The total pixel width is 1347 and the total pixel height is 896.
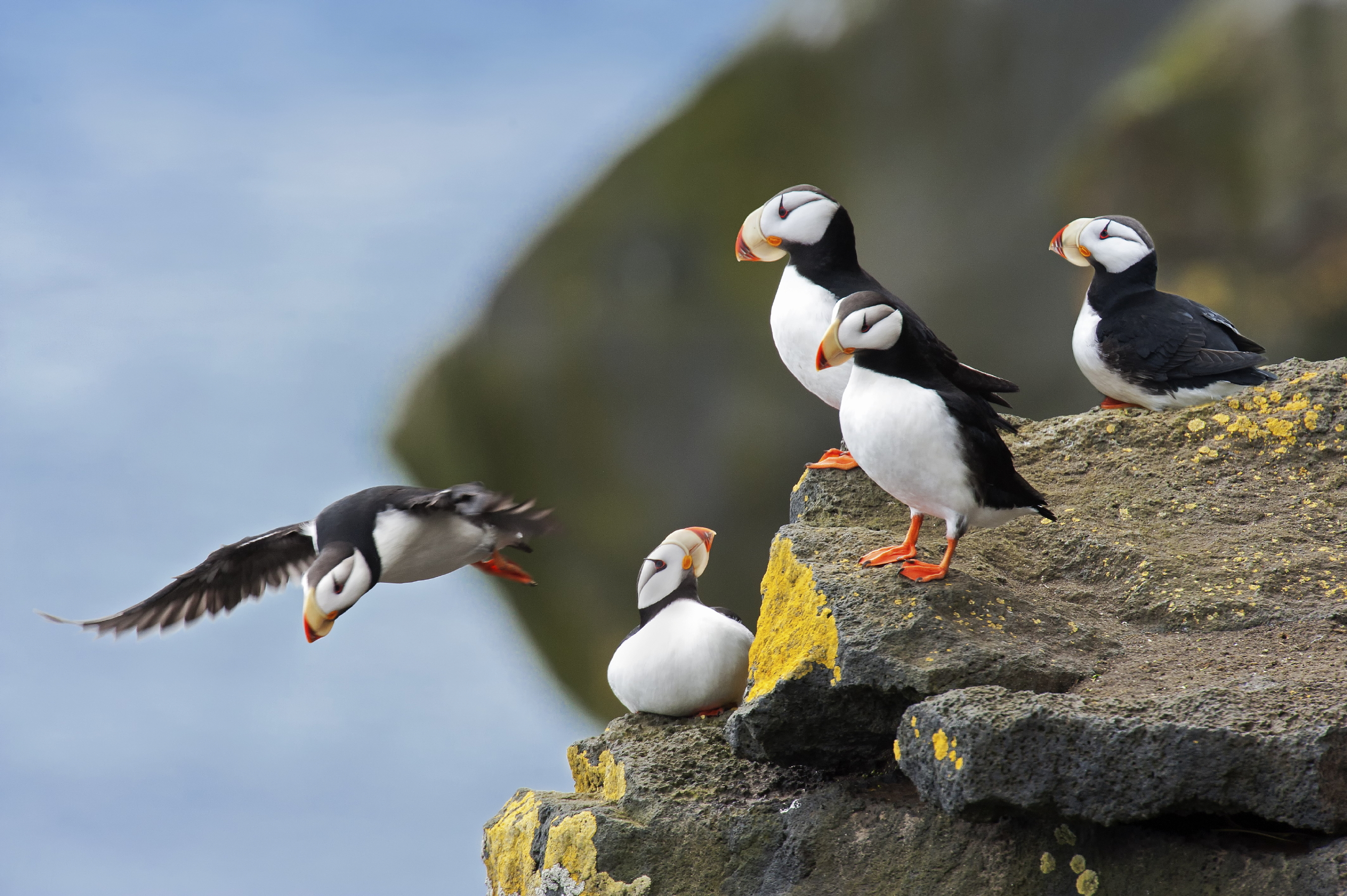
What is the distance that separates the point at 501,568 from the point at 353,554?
686mm

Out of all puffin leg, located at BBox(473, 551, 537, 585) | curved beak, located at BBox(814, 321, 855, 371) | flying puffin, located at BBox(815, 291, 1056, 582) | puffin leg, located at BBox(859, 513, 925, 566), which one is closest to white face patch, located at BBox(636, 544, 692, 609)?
puffin leg, located at BBox(473, 551, 537, 585)

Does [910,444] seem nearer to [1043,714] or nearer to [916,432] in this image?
[916,432]

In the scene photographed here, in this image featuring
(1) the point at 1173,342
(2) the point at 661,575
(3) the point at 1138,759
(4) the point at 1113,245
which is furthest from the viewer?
(4) the point at 1113,245

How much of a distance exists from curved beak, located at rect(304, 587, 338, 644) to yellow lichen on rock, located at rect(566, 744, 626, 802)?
875mm

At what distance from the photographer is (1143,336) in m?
3.96

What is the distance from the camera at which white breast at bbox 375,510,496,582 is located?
3.21 m

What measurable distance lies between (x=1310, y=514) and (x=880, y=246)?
6156mm

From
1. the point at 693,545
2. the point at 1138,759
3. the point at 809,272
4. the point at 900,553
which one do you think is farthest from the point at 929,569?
the point at 809,272

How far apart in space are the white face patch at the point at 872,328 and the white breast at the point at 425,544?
121 centimetres

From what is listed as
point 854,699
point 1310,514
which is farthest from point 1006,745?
point 1310,514

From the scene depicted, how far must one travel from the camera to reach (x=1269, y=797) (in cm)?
235

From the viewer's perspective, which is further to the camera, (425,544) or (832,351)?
(425,544)

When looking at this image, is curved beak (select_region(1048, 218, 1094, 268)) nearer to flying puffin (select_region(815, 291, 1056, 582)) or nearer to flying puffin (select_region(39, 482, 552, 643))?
flying puffin (select_region(815, 291, 1056, 582))

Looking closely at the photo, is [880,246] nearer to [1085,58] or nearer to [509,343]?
[1085,58]
